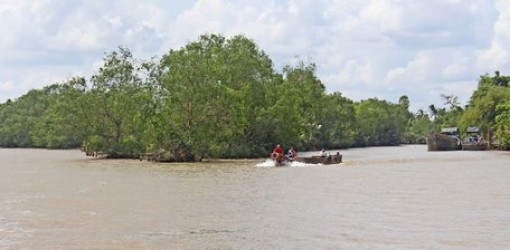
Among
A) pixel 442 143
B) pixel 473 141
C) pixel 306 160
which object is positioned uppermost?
pixel 473 141

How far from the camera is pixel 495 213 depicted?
77.6ft

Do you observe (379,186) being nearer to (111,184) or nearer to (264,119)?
(111,184)

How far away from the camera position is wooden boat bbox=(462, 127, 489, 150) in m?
94.2

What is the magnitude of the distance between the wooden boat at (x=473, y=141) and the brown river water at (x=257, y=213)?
5596 centimetres

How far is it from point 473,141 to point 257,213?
260ft

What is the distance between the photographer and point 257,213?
23.9m

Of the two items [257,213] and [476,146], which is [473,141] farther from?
[257,213]

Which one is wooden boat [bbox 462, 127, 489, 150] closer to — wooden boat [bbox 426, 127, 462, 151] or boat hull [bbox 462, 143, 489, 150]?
boat hull [bbox 462, 143, 489, 150]

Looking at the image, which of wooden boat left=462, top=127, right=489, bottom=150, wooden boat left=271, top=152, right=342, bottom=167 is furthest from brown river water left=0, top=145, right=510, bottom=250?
wooden boat left=462, top=127, right=489, bottom=150

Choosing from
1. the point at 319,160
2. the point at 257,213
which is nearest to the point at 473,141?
the point at 319,160

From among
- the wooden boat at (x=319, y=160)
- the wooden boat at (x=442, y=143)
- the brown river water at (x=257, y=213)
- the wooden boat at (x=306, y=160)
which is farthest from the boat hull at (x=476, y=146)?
the brown river water at (x=257, y=213)

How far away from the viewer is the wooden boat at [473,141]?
94.2m

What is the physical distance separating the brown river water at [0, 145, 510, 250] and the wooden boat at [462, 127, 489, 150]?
184ft

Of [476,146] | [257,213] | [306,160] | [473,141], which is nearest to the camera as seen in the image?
[257,213]
